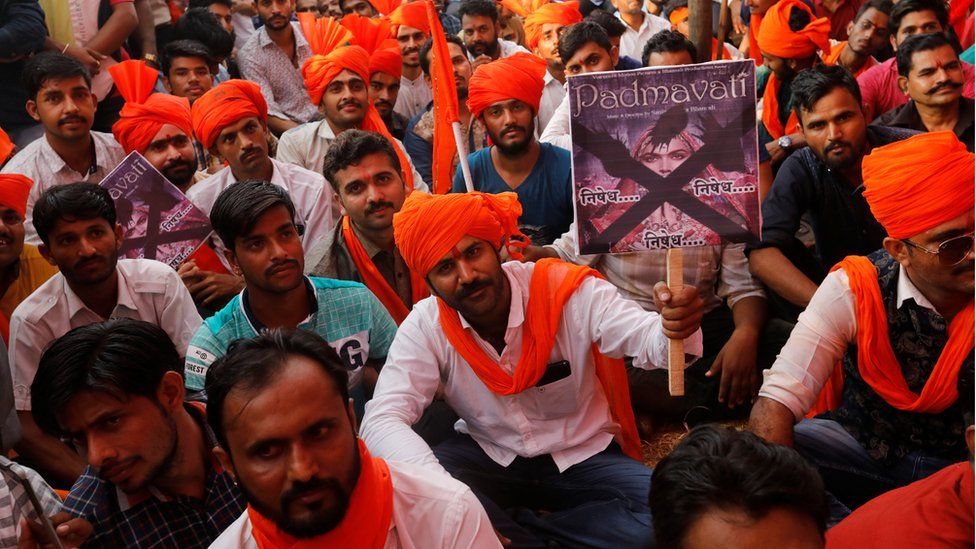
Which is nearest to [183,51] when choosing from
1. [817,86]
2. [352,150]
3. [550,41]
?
[352,150]

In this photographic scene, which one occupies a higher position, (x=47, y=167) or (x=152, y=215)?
(x=47, y=167)

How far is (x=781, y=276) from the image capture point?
396 cm

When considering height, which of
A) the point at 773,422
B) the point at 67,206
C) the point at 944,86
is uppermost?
the point at 944,86

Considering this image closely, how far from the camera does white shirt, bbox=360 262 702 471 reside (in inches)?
123

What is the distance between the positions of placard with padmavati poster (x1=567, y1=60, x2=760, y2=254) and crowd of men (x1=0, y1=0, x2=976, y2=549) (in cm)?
5

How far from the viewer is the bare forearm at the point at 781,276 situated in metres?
3.87

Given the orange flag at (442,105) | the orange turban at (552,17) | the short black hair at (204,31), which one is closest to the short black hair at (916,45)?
the orange flag at (442,105)

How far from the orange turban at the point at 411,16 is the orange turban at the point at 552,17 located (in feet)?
2.93

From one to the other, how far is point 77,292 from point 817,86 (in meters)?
3.17

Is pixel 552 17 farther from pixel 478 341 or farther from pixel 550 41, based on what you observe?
pixel 478 341

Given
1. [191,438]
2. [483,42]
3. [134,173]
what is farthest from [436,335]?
[483,42]

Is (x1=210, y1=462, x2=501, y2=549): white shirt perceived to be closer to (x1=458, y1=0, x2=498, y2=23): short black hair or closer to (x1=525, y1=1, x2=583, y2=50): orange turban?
(x1=525, y1=1, x2=583, y2=50): orange turban

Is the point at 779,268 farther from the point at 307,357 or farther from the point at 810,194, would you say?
the point at 307,357

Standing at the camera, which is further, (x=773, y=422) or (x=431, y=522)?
(x=773, y=422)
